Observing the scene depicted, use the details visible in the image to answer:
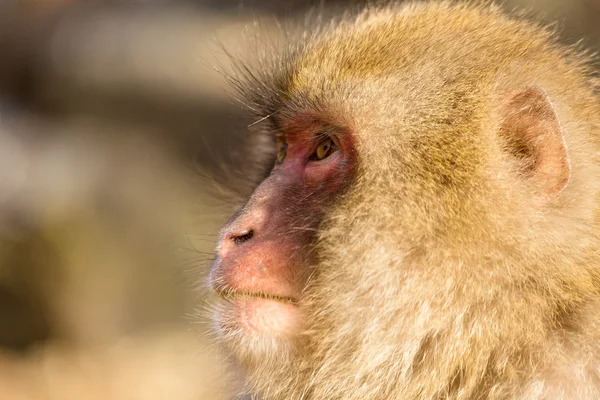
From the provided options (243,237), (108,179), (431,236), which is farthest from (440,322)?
(108,179)

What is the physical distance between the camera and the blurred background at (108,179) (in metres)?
6.07

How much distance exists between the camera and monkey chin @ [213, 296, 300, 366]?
7.55 ft

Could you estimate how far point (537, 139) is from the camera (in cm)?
206

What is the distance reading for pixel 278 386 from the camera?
234 centimetres

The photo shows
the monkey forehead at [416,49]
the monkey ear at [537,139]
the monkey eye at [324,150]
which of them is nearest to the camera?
the monkey ear at [537,139]

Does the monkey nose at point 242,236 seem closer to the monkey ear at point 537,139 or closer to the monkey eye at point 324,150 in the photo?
the monkey eye at point 324,150

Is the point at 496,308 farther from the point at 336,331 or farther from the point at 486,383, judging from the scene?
the point at 336,331

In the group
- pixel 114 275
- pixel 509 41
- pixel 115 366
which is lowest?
pixel 115 366

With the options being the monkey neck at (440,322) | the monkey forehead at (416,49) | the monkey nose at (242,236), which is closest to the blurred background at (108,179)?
the monkey forehead at (416,49)

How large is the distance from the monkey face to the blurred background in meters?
3.06

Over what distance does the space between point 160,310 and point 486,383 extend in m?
4.86

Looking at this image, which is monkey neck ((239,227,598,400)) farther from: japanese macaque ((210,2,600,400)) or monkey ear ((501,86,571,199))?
monkey ear ((501,86,571,199))

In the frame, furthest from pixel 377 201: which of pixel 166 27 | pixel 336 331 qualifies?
pixel 166 27

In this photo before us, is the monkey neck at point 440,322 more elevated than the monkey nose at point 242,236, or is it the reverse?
the monkey nose at point 242,236
